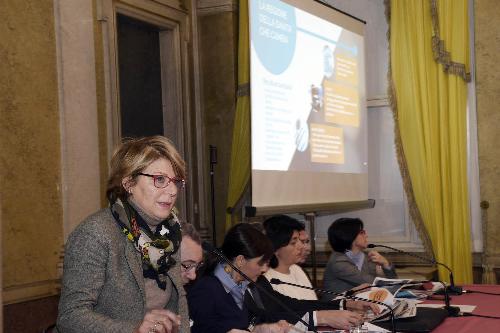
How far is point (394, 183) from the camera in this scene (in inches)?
253

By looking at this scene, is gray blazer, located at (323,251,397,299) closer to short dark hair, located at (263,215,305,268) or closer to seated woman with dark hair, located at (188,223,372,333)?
short dark hair, located at (263,215,305,268)

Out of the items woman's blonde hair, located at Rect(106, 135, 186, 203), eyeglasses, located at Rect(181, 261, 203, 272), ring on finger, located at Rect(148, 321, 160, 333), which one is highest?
woman's blonde hair, located at Rect(106, 135, 186, 203)

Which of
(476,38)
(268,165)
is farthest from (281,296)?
(476,38)

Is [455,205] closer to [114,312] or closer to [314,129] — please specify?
[314,129]

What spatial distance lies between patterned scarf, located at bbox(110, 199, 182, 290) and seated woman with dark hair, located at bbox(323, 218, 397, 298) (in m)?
2.32

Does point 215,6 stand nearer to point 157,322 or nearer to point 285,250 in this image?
point 285,250

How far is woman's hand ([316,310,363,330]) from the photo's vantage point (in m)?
3.07

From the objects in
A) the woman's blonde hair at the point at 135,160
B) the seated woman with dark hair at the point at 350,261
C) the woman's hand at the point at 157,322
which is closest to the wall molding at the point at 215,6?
the seated woman with dark hair at the point at 350,261

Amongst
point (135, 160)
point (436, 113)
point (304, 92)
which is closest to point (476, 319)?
point (135, 160)

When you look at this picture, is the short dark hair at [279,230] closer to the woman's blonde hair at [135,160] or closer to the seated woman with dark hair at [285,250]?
the seated woman with dark hair at [285,250]

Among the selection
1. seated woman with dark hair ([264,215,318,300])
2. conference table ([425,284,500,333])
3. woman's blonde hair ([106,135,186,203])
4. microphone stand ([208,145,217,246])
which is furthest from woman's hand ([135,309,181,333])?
microphone stand ([208,145,217,246])

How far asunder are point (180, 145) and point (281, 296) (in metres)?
2.85

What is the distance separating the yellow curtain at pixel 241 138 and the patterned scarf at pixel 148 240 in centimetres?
384

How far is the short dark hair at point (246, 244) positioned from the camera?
10.1 ft
